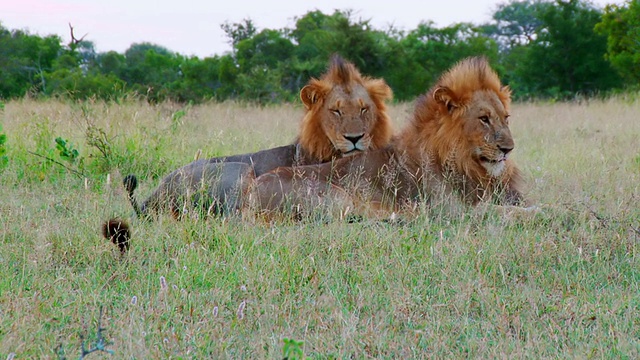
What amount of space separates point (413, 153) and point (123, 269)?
7.23 feet

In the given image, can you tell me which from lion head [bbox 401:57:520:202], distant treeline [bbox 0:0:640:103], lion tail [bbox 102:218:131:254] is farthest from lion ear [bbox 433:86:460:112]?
distant treeline [bbox 0:0:640:103]

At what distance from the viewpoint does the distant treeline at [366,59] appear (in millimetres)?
19578

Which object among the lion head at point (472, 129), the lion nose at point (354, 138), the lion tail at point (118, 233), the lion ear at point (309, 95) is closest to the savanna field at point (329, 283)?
the lion tail at point (118, 233)

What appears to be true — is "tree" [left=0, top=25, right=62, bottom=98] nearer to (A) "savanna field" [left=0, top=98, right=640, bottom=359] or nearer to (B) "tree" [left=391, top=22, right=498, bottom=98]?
(B) "tree" [left=391, top=22, right=498, bottom=98]

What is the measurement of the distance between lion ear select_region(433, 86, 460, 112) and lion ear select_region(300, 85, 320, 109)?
4.16 ft

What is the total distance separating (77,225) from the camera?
4656 mm

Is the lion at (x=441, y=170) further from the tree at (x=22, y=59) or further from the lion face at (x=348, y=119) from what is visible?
the tree at (x=22, y=59)

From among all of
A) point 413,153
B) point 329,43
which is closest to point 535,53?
point 329,43

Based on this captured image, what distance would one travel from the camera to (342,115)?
19.9ft

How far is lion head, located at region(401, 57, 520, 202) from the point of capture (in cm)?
507

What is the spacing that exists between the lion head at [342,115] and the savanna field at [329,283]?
1.13 m

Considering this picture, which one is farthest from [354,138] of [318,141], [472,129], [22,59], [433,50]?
[433,50]

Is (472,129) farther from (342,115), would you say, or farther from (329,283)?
(329,283)

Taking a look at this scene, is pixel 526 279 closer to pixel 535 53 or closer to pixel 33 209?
pixel 33 209
